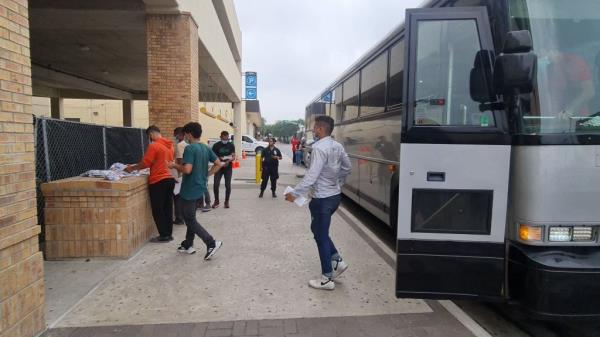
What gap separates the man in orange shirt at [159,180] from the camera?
607 cm

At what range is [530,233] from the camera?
3.22 meters

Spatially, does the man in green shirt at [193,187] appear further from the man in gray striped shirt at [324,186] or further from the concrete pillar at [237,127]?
the concrete pillar at [237,127]

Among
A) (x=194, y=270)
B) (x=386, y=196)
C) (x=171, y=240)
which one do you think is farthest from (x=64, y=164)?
(x=386, y=196)

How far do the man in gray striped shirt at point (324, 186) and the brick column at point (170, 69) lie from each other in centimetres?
515

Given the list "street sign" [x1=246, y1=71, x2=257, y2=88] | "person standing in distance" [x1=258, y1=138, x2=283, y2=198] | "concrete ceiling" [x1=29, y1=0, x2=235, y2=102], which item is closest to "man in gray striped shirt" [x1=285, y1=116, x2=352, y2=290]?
"concrete ceiling" [x1=29, y1=0, x2=235, y2=102]

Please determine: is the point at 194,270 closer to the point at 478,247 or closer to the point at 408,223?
the point at 408,223

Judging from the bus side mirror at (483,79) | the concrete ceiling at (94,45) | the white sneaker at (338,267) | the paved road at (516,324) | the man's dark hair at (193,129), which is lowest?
the paved road at (516,324)

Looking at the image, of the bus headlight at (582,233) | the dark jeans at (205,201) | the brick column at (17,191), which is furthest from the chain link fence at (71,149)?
the bus headlight at (582,233)

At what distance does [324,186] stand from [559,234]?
87.2 inches

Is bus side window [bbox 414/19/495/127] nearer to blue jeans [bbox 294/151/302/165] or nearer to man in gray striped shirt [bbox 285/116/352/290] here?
man in gray striped shirt [bbox 285/116/352/290]

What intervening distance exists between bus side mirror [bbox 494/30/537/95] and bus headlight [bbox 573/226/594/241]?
1.15m

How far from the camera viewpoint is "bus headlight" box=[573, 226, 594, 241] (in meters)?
3.19

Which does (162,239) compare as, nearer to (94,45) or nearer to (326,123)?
(326,123)

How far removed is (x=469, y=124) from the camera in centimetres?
354
